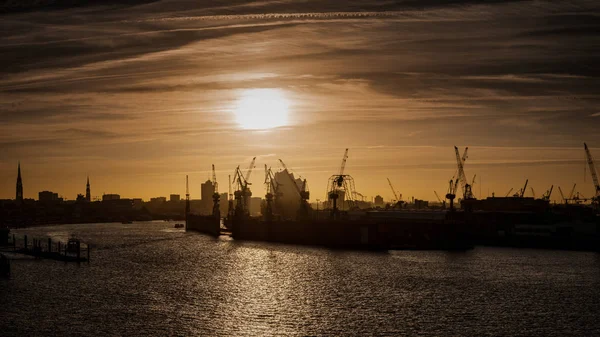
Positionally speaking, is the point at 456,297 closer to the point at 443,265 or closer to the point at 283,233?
the point at 443,265

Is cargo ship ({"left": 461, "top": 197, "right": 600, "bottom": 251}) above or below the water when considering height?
above

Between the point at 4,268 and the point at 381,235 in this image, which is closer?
the point at 4,268

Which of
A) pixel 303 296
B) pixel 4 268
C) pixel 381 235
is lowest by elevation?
pixel 303 296

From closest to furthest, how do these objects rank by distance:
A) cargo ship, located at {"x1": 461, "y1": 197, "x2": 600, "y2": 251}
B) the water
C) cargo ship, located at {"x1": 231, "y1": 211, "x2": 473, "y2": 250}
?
the water
cargo ship, located at {"x1": 231, "y1": 211, "x2": 473, "y2": 250}
cargo ship, located at {"x1": 461, "y1": 197, "x2": 600, "y2": 251}

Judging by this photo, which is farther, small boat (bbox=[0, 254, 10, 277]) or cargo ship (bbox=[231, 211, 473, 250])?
cargo ship (bbox=[231, 211, 473, 250])

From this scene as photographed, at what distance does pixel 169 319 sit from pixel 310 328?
13.0 meters

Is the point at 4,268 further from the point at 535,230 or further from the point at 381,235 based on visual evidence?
the point at 535,230

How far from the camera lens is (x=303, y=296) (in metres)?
78.7

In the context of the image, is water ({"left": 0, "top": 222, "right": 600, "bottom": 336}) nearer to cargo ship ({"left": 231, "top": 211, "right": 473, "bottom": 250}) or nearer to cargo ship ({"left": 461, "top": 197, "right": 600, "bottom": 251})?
cargo ship ({"left": 231, "top": 211, "right": 473, "bottom": 250})

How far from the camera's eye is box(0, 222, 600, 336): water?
200ft

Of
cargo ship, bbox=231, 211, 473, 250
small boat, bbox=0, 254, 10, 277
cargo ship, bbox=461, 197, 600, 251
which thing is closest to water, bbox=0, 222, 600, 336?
small boat, bbox=0, 254, 10, 277

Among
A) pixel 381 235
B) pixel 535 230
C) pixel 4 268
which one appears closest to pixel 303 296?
pixel 4 268

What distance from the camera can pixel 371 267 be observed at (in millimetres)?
109938

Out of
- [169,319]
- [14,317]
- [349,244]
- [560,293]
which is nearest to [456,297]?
[560,293]
